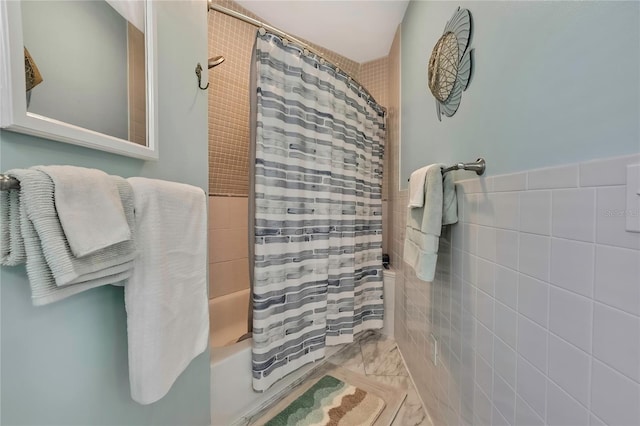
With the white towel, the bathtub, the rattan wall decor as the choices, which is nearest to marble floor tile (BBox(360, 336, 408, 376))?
the bathtub

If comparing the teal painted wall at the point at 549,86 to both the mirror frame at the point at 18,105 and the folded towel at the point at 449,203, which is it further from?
the mirror frame at the point at 18,105

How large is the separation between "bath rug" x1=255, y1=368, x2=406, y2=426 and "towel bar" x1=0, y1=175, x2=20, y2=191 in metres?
1.42

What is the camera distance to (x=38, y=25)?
53cm

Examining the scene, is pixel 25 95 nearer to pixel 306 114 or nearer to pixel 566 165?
pixel 306 114

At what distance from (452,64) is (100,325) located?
1656 millimetres

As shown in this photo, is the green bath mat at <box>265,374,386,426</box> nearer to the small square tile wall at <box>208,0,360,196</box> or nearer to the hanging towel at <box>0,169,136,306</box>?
the hanging towel at <box>0,169,136,306</box>

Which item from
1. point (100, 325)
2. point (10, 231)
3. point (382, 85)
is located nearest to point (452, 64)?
point (382, 85)

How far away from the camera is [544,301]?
585 millimetres

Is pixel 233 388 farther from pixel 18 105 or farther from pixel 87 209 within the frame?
pixel 18 105

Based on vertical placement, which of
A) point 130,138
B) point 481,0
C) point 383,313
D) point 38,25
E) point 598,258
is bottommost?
point 383,313

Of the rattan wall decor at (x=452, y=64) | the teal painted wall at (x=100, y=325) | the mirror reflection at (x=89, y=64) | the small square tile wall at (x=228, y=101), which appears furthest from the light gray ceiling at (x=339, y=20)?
the mirror reflection at (x=89, y=64)

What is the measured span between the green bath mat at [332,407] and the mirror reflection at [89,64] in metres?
1.51

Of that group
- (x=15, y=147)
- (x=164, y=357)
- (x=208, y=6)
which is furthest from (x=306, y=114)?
(x=164, y=357)

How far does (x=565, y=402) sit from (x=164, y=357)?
3.49 ft
